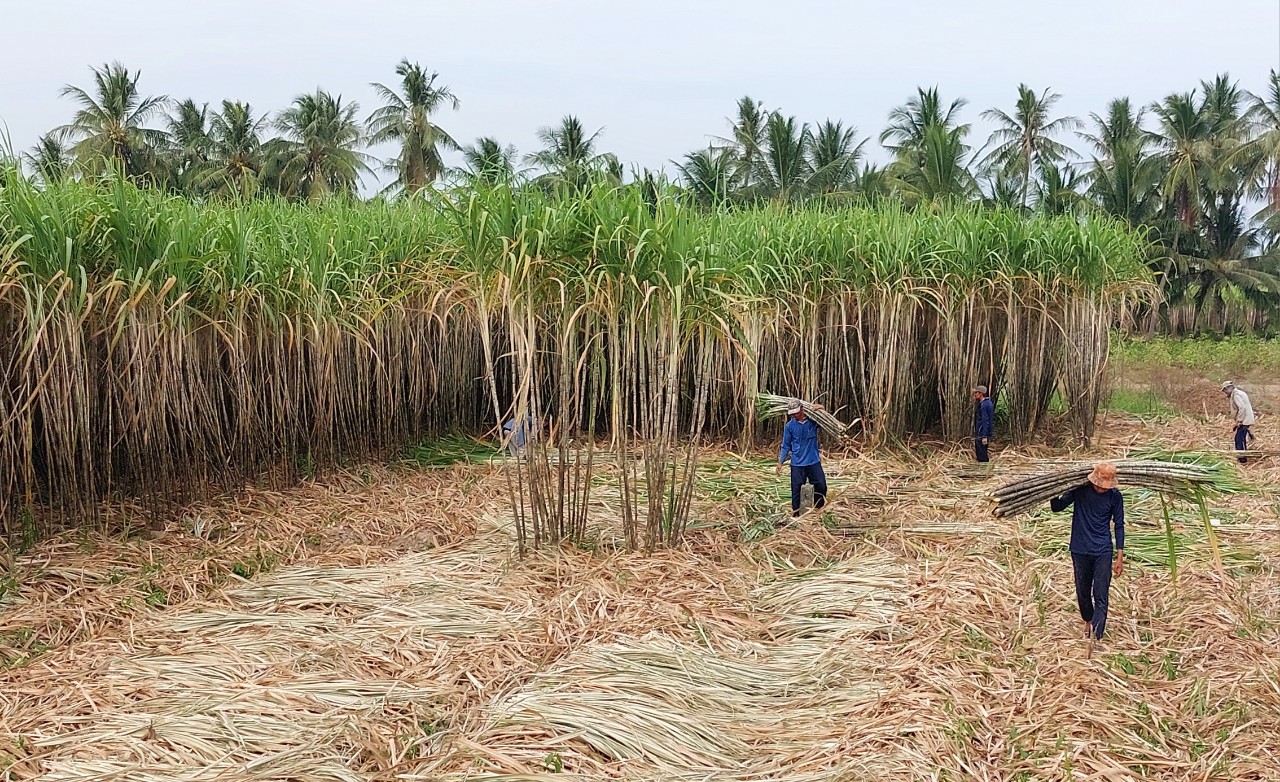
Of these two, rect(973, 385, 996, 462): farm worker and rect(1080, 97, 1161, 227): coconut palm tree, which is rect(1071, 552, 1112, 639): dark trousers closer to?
rect(973, 385, 996, 462): farm worker

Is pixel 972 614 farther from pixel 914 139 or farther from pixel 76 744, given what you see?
pixel 914 139

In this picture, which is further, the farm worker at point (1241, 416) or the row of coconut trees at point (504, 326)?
the farm worker at point (1241, 416)

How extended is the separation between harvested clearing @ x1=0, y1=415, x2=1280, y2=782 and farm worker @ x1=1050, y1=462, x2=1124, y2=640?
0.48 ft

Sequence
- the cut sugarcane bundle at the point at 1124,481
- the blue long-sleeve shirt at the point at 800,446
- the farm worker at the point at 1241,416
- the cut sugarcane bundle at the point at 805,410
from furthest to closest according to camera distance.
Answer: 1. the farm worker at the point at 1241,416
2. the cut sugarcane bundle at the point at 805,410
3. the blue long-sleeve shirt at the point at 800,446
4. the cut sugarcane bundle at the point at 1124,481

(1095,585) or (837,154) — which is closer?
(1095,585)

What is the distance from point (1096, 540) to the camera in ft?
11.3

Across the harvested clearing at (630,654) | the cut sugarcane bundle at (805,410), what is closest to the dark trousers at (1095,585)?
the harvested clearing at (630,654)

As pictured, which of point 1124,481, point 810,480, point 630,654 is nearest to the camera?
point 630,654

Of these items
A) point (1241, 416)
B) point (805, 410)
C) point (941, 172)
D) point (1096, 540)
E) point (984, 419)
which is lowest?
point (1241, 416)

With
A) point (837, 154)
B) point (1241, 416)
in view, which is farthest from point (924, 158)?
point (1241, 416)

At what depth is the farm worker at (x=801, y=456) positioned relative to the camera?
218 inches

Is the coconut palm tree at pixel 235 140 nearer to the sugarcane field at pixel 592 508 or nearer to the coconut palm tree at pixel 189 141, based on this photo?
the coconut palm tree at pixel 189 141

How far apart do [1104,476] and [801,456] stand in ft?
7.43

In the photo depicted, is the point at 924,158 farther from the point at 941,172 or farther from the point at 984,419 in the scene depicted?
the point at 984,419
